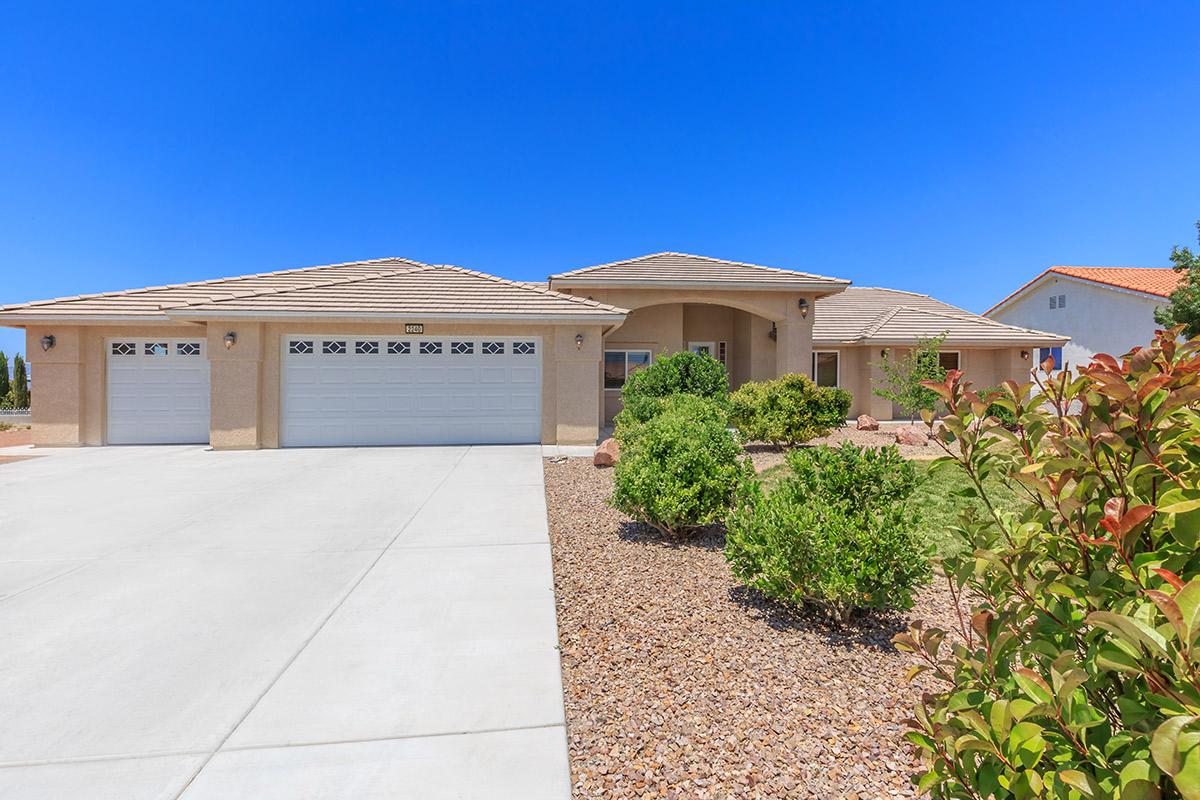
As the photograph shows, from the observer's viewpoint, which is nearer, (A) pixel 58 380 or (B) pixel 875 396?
(A) pixel 58 380

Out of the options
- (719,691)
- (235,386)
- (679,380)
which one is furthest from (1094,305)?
(235,386)

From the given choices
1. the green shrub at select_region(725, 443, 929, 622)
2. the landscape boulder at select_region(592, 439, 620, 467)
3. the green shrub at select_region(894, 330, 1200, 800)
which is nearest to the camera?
the green shrub at select_region(894, 330, 1200, 800)

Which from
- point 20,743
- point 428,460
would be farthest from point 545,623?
point 428,460

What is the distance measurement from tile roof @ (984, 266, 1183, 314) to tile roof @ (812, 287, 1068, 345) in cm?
549

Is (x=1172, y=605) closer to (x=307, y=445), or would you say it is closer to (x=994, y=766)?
(x=994, y=766)

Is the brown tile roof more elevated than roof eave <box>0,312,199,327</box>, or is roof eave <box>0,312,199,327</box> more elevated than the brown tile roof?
the brown tile roof

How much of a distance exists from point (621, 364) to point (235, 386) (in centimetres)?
1037

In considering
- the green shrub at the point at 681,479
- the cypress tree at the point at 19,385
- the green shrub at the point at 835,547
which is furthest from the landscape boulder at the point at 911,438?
the cypress tree at the point at 19,385

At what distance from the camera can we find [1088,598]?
1207mm

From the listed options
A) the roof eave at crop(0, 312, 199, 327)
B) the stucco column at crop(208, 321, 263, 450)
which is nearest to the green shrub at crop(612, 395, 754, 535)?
the stucco column at crop(208, 321, 263, 450)

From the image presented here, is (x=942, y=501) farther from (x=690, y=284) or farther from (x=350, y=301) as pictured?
(x=350, y=301)

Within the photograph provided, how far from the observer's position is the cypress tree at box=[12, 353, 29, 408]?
21.5 meters

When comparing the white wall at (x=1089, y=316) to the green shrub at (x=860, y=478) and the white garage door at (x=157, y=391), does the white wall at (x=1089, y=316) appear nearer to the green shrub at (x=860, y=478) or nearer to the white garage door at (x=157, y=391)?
the green shrub at (x=860, y=478)

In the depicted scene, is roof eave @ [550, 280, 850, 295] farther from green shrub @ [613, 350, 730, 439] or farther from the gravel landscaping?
the gravel landscaping
